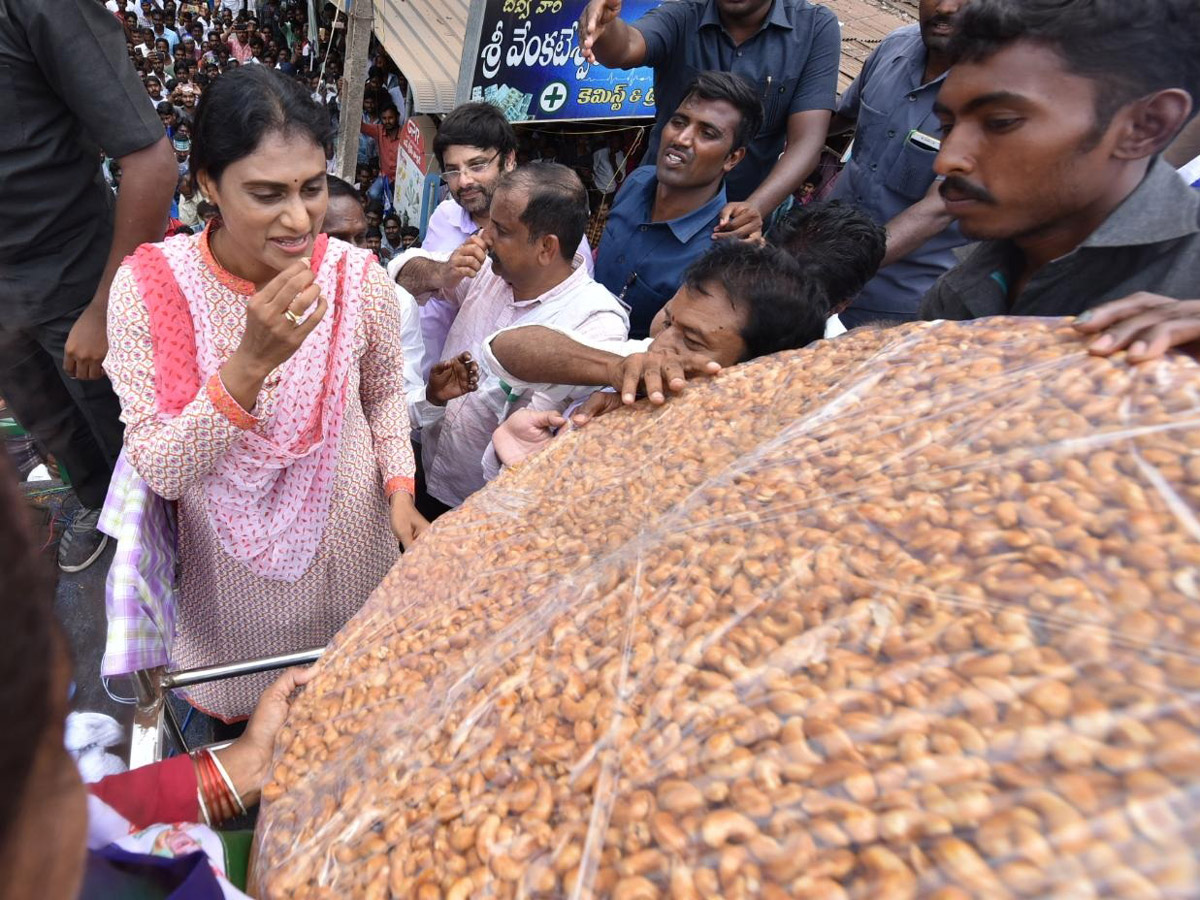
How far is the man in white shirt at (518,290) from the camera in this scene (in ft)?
7.26

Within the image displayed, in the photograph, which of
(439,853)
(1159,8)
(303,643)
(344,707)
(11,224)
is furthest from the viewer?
(11,224)

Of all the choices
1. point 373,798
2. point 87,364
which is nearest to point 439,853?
point 373,798

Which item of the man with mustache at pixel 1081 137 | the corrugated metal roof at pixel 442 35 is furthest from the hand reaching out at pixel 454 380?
the corrugated metal roof at pixel 442 35

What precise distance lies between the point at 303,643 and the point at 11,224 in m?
1.85

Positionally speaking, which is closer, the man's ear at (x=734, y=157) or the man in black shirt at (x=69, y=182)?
the man in black shirt at (x=69, y=182)

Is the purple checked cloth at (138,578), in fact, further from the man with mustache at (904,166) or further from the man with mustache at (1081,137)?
the man with mustache at (904,166)

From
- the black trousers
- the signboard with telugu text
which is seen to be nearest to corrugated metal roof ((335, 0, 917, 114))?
the signboard with telugu text

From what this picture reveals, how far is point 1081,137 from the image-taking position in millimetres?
1144

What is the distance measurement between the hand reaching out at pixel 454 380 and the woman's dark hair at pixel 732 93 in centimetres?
135

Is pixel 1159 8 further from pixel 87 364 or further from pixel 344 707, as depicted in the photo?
pixel 87 364

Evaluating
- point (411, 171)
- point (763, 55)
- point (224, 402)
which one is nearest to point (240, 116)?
point (224, 402)

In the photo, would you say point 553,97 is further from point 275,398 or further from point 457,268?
point 275,398

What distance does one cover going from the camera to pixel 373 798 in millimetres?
826

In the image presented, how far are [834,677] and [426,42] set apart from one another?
723cm
